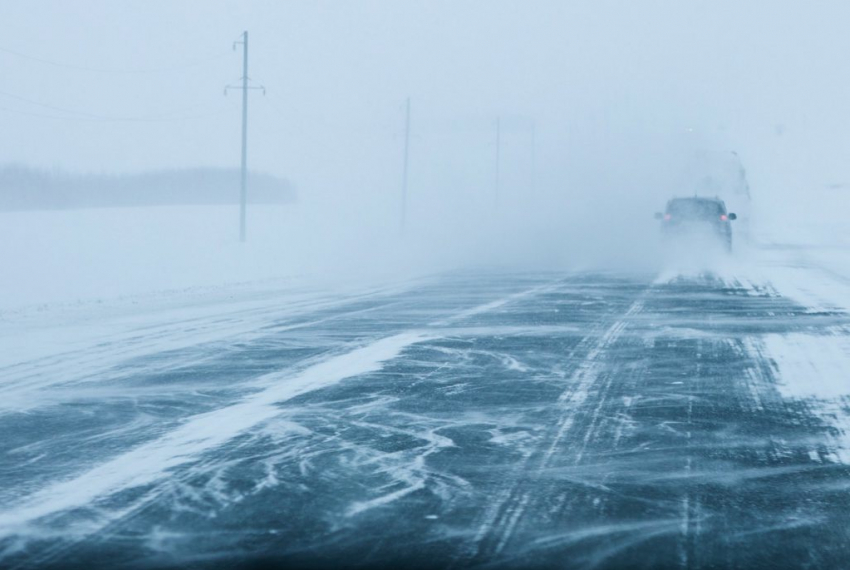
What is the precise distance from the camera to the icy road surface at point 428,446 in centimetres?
475

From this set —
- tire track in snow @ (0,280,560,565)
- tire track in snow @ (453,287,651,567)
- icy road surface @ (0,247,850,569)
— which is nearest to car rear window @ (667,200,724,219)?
icy road surface @ (0,247,850,569)

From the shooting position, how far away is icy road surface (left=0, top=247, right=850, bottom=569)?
475cm

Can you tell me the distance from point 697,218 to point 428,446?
26230 millimetres

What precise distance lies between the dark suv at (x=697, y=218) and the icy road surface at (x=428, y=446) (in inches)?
727

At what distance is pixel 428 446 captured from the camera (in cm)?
656

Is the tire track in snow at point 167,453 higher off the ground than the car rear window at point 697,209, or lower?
lower

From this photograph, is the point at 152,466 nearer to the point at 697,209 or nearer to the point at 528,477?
the point at 528,477

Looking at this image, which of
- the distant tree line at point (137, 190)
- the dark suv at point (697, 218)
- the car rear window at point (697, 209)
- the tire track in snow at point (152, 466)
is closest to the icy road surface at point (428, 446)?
the tire track in snow at point (152, 466)

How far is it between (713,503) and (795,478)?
2.51 ft

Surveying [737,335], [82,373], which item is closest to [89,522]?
[82,373]

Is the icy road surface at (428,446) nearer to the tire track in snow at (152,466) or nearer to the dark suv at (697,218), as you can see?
the tire track in snow at (152,466)

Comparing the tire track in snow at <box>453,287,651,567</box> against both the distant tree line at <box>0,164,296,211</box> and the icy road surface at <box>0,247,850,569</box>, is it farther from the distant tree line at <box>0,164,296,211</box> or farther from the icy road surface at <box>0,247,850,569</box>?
the distant tree line at <box>0,164,296,211</box>

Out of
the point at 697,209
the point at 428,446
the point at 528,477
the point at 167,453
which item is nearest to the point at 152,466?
the point at 167,453

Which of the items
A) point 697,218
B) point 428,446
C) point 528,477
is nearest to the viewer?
point 528,477
